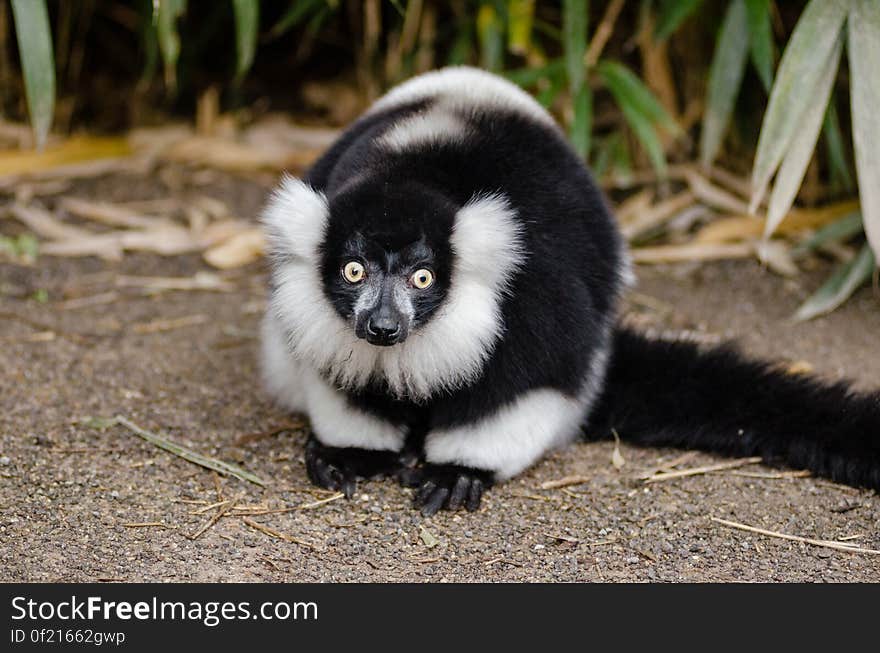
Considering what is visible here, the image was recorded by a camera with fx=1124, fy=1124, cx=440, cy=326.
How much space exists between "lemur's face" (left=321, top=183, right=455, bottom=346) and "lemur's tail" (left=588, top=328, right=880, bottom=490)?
A: 1040mm

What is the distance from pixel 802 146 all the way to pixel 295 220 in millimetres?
1953

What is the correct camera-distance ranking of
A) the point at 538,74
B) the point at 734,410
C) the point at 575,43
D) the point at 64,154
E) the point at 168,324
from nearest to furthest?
the point at 734,410
the point at 168,324
the point at 575,43
the point at 538,74
the point at 64,154

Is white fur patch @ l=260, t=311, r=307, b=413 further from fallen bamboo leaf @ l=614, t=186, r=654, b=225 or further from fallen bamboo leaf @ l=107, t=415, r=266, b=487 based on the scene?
fallen bamboo leaf @ l=614, t=186, r=654, b=225

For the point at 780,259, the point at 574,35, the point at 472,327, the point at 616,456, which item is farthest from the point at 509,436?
the point at 780,259

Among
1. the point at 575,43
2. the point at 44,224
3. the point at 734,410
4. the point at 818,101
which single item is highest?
the point at 818,101

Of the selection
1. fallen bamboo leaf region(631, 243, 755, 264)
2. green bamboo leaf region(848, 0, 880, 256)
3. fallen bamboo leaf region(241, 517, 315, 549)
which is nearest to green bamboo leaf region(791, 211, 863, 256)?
fallen bamboo leaf region(631, 243, 755, 264)

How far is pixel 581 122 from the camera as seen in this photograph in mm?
5723

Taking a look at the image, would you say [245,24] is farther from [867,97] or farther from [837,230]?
[837,230]

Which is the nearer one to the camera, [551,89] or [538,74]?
[551,89]

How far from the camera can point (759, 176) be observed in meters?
4.15

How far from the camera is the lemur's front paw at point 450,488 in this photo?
142 inches

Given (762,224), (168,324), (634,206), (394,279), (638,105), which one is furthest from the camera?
(634,206)

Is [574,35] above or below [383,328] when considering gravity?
above

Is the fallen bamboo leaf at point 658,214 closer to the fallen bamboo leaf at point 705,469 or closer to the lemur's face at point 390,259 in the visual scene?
the fallen bamboo leaf at point 705,469
